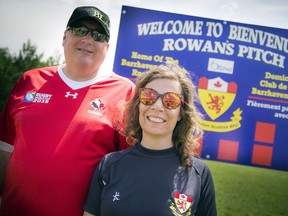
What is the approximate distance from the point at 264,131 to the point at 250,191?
118 cm

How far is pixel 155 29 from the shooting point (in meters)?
4.15

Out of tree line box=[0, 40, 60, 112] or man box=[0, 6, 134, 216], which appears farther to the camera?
tree line box=[0, 40, 60, 112]

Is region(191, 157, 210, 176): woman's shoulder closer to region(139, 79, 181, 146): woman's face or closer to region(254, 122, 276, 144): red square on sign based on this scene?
region(139, 79, 181, 146): woman's face

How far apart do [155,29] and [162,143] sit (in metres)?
2.90

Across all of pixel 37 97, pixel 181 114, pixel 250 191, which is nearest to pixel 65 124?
pixel 37 97

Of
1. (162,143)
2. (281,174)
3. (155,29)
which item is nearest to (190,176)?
(162,143)

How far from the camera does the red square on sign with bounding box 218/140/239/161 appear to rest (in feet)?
13.9

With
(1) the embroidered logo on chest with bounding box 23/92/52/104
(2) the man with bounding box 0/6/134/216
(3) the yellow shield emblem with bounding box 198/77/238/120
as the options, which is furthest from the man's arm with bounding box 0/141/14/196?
(3) the yellow shield emblem with bounding box 198/77/238/120

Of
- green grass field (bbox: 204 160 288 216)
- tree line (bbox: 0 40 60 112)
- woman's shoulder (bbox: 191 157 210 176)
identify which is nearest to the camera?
woman's shoulder (bbox: 191 157 210 176)

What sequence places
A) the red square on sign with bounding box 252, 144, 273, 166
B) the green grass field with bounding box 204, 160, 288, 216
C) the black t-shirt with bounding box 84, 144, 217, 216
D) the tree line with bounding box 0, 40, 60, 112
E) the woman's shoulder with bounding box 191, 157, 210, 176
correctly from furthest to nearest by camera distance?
the tree line with bounding box 0, 40, 60, 112 → the red square on sign with bounding box 252, 144, 273, 166 → the green grass field with bounding box 204, 160, 288, 216 → the woman's shoulder with bounding box 191, 157, 210, 176 → the black t-shirt with bounding box 84, 144, 217, 216

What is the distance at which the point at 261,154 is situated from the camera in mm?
4215

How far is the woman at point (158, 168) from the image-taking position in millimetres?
1432

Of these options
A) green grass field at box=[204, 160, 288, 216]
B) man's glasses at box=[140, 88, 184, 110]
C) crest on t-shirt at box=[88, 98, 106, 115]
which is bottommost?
green grass field at box=[204, 160, 288, 216]

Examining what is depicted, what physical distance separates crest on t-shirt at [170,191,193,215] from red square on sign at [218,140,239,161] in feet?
9.68
